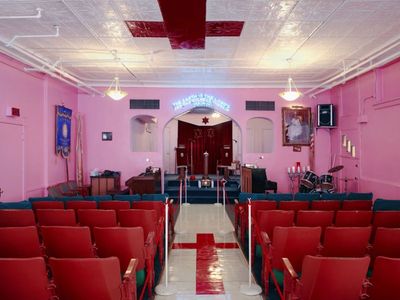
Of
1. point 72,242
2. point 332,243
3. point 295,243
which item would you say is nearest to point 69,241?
point 72,242

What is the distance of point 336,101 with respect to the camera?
10.9 m

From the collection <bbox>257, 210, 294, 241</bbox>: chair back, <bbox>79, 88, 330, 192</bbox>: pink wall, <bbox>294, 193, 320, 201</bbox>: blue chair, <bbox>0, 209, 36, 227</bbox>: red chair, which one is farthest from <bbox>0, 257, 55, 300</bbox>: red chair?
<bbox>79, 88, 330, 192</bbox>: pink wall

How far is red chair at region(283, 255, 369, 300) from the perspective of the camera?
251 centimetres

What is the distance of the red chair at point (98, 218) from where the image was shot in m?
4.39

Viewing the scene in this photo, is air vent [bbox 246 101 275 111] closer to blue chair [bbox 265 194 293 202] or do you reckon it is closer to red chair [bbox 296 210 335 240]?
blue chair [bbox 265 194 293 202]

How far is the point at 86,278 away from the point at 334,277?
1954 mm

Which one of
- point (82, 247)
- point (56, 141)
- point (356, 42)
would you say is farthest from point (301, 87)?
point (82, 247)

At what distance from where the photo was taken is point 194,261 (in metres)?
5.24

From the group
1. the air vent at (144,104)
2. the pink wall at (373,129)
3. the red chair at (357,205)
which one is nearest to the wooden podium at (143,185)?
the air vent at (144,104)

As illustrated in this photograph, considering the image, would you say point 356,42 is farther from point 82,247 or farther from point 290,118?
point 82,247

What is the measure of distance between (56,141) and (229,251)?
6.16m

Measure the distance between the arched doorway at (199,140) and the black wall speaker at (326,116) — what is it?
5.95m

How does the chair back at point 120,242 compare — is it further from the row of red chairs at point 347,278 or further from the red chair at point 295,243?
the row of red chairs at point 347,278

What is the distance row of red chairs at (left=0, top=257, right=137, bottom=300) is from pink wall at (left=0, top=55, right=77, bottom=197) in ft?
17.1
